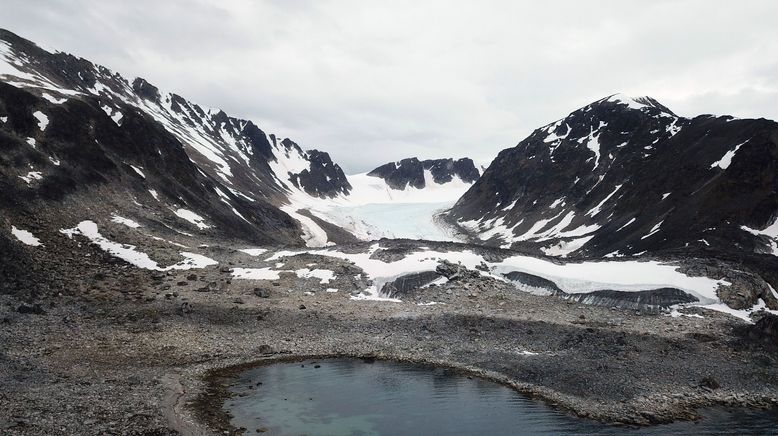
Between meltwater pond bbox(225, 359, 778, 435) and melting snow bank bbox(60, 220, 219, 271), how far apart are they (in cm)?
2341

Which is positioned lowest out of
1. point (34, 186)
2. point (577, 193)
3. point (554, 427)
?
point (554, 427)

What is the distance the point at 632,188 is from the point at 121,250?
89.7 metres

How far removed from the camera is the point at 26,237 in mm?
42125

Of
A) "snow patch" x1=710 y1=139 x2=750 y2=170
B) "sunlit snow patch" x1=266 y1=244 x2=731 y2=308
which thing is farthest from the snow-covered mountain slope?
"snow patch" x1=710 y1=139 x2=750 y2=170

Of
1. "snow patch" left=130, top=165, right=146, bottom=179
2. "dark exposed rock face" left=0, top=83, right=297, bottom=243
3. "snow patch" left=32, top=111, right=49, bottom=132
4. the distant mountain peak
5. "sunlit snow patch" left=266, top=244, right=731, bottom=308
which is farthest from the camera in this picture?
the distant mountain peak

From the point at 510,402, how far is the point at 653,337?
16283 millimetres

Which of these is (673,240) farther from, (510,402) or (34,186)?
(34,186)

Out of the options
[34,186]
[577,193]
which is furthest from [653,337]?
[577,193]

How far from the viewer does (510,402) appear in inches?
1098

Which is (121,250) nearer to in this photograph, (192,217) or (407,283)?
(192,217)

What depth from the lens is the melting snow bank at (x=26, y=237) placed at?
136 ft

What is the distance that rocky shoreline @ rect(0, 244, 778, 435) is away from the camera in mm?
23812

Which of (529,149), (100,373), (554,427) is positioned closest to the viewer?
(554,427)

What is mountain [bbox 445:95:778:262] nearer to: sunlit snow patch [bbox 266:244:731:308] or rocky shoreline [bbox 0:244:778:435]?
sunlit snow patch [bbox 266:244:731:308]
